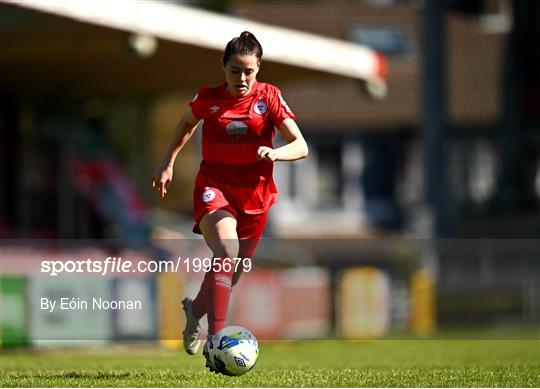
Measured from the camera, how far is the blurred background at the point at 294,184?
20297 millimetres

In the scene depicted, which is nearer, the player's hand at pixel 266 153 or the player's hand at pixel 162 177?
the player's hand at pixel 266 153

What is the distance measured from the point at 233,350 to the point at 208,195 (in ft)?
3.62

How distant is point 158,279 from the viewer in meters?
19.7

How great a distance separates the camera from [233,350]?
902 cm

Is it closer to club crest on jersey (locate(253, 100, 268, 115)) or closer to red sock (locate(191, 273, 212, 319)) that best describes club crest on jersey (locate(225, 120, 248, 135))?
club crest on jersey (locate(253, 100, 268, 115))

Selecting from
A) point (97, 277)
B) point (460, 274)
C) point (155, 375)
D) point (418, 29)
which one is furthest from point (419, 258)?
point (418, 29)

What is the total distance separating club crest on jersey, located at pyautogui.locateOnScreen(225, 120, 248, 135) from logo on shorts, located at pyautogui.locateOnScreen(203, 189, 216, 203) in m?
0.42

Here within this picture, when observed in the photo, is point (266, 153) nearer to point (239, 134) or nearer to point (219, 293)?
point (239, 134)

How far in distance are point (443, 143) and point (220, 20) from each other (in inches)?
454

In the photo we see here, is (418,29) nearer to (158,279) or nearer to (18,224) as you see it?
(18,224)
